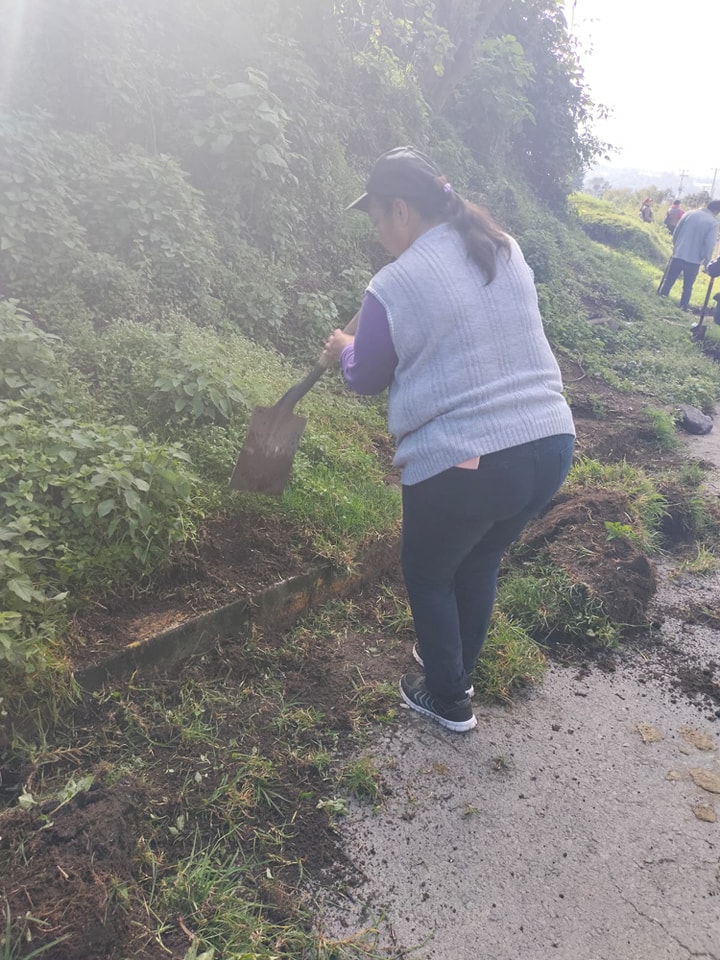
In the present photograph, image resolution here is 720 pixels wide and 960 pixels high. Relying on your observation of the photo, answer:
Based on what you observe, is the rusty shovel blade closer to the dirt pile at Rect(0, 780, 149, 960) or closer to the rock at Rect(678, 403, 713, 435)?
the dirt pile at Rect(0, 780, 149, 960)

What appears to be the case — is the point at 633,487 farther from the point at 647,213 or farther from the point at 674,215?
the point at 647,213

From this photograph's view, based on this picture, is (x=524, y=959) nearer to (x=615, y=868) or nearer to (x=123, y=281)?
(x=615, y=868)

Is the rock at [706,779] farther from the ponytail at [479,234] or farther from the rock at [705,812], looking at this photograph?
the ponytail at [479,234]

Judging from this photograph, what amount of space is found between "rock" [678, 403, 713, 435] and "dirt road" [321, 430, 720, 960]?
3750mm

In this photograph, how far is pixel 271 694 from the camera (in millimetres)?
2549

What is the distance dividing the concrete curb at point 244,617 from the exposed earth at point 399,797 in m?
0.06

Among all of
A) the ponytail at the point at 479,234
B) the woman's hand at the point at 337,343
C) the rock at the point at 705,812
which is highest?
the ponytail at the point at 479,234

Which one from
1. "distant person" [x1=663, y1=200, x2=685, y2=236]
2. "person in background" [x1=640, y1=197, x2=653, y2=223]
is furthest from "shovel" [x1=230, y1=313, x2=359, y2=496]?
"person in background" [x1=640, y1=197, x2=653, y2=223]

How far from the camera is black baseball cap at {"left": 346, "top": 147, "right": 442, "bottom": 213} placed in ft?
6.44

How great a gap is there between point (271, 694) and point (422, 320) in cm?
148

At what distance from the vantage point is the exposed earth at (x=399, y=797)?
1.82 meters

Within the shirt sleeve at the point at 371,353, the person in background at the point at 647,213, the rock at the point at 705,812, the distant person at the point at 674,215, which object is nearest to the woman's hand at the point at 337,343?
the shirt sleeve at the point at 371,353

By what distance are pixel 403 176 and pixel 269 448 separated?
1.36 m

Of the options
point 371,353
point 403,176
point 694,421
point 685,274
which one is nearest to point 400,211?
point 403,176
